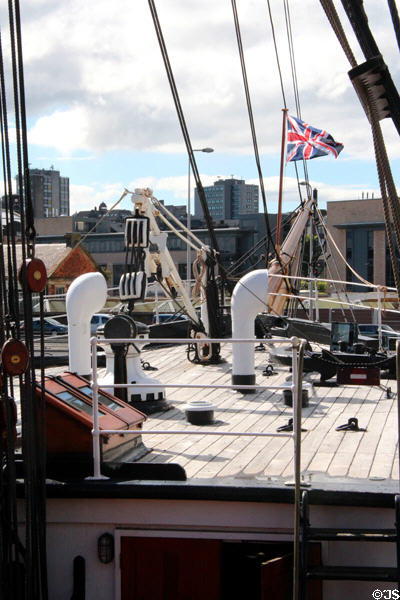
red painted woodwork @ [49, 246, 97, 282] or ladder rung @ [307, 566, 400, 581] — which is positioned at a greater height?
red painted woodwork @ [49, 246, 97, 282]

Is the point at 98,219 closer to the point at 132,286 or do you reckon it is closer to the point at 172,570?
the point at 132,286

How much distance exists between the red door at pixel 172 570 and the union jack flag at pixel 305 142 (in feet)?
47.3

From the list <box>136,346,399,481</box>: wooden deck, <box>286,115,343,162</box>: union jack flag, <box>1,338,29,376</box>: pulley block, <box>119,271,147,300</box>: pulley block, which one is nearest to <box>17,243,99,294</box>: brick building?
<box>286,115,343,162</box>: union jack flag

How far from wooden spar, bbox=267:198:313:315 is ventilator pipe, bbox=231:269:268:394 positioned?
11.5ft

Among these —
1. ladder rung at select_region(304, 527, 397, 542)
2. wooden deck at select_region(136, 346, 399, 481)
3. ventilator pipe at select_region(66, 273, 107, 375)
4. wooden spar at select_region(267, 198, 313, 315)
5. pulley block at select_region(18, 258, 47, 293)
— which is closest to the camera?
ladder rung at select_region(304, 527, 397, 542)

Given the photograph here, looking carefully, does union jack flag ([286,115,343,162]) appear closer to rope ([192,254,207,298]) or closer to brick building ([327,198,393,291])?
rope ([192,254,207,298])

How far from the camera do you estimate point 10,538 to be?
5547mm

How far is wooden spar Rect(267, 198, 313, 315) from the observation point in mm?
14344

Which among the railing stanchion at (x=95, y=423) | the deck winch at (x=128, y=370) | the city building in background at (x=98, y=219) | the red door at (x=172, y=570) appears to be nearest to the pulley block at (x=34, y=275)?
the railing stanchion at (x=95, y=423)

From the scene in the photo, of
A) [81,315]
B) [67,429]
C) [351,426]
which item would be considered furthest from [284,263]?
[67,429]

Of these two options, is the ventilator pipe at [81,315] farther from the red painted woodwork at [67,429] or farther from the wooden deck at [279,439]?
the red painted woodwork at [67,429]

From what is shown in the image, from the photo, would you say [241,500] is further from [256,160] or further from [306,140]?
[306,140]

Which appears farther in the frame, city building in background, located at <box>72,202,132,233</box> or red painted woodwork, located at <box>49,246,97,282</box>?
city building in background, located at <box>72,202,132,233</box>

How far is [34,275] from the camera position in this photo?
5742mm
